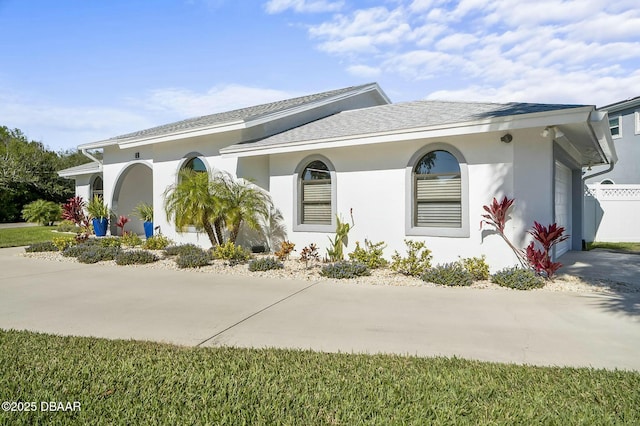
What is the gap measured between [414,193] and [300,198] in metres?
3.25

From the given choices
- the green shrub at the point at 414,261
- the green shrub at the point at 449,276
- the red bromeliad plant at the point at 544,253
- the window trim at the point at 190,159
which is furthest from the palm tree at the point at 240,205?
the red bromeliad plant at the point at 544,253

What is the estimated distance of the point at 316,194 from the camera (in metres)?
10.7

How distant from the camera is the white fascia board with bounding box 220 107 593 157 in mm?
7152

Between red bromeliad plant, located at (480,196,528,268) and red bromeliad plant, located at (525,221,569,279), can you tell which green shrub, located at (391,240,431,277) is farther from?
red bromeliad plant, located at (525,221,569,279)

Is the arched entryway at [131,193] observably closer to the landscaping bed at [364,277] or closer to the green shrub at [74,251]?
the green shrub at [74,251]

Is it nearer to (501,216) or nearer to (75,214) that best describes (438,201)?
(501,216)

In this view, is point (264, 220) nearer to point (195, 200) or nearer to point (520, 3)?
point (195, 200)

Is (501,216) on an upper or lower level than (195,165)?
lower

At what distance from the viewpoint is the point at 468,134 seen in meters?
8.25

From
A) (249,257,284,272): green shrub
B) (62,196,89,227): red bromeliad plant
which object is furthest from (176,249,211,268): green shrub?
(62,196,89,227): red bromeliad plant

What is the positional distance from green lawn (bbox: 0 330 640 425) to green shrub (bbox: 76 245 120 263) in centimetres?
701

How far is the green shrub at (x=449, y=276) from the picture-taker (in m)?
7.52

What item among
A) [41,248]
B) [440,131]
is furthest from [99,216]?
[440,131]

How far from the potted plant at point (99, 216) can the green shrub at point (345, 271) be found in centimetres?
1222
